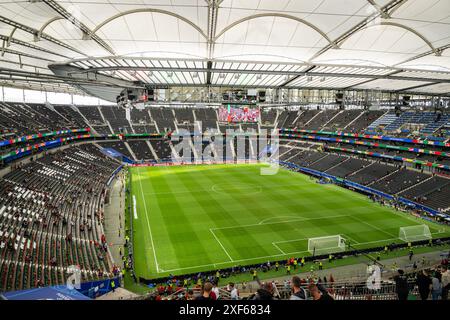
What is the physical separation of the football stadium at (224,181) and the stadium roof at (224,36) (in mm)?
144

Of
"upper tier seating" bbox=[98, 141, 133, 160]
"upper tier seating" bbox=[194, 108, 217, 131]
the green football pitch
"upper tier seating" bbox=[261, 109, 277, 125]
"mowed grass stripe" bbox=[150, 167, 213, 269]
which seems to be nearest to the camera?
"mowed grass stripe" bbox=[150, 167, 213, 269]

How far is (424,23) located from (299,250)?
62.9ft

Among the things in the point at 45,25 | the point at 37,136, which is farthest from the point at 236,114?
the point at 45,25

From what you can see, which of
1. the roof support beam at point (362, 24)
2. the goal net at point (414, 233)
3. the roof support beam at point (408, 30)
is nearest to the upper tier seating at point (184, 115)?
the roof support beam at point (362, 24)

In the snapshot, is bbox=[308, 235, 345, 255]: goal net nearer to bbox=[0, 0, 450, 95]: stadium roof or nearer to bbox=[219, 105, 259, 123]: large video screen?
bbox=[0, 0, 450, 95]: stadium roof

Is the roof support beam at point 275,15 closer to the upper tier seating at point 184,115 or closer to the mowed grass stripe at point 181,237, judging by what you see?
the mowed grass stripe at point 181,237

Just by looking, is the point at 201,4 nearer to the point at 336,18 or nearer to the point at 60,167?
the point at 336,18

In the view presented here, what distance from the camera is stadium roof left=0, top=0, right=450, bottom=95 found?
18.6 meters

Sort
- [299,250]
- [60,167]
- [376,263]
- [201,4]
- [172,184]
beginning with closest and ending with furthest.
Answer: [201,4], [376,263], [299,250], [60,167], [172,184]

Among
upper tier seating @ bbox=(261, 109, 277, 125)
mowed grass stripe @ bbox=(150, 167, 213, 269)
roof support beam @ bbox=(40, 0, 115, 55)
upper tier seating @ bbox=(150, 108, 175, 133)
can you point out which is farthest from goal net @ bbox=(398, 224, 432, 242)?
upper tier seating @ bbox=(150, 108, 175, 133)

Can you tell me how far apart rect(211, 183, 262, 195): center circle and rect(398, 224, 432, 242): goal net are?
19.2 metres

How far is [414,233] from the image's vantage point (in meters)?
28.8
